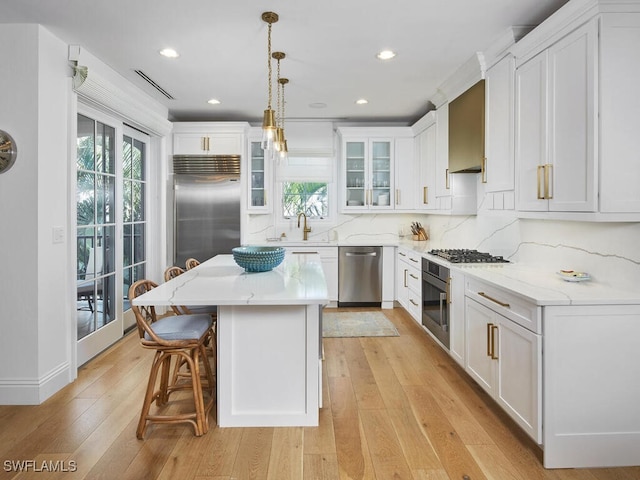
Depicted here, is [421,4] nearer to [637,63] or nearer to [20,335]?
[637,63]

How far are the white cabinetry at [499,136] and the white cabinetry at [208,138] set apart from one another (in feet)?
10.2

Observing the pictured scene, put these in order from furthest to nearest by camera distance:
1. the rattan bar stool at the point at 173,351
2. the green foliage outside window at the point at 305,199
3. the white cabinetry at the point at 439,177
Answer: the green foliage outside window at the point at 305,199 < the white cabinetry at the point at 439,177 < the rattan bar stool at the point at 173,351

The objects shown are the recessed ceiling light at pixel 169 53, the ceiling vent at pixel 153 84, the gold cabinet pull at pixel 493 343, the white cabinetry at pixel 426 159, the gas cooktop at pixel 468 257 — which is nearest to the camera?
the gold cabinet pull at pixel 493 343

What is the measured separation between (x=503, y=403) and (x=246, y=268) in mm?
1889

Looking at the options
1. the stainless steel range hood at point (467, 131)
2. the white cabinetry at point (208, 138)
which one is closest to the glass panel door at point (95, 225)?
the white cabinetry at point (208, 138)

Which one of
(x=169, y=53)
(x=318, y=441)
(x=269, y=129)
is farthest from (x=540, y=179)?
(x=169, y=53)

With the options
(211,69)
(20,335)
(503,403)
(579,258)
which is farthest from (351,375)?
(211,69)

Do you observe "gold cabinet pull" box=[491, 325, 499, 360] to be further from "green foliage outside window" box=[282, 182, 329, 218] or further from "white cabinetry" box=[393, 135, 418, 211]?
"green foliage outside window" box=[282, 182, 329, 218]

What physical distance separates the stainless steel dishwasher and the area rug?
0.32 metres

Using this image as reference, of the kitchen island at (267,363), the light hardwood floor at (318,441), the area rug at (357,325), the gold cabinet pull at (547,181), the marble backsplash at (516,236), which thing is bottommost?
the light hardwood floor at (318,441)

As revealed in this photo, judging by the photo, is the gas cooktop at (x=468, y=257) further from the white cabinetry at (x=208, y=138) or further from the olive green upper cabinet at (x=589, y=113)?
the white cabinetry at (x=208, y=138)

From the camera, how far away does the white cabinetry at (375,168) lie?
213 inches

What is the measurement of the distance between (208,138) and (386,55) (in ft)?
8.97

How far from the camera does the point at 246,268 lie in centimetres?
297
